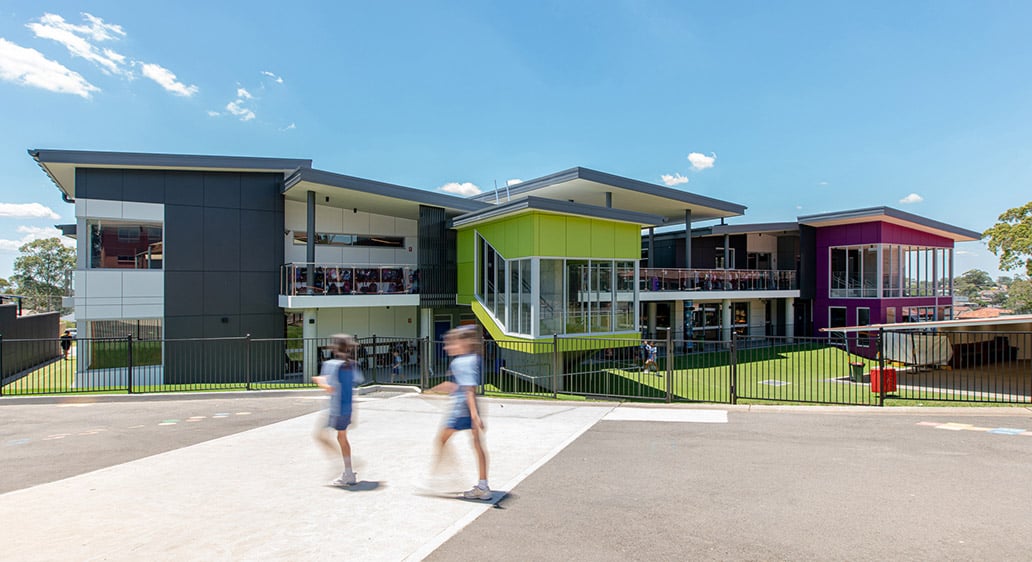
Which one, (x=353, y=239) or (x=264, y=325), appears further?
(x=353, y=239)

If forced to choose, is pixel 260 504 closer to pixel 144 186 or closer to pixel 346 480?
pixel 346 480

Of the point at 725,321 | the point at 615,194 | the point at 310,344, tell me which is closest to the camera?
the point at 310,344

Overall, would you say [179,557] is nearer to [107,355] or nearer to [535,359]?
[535,359]

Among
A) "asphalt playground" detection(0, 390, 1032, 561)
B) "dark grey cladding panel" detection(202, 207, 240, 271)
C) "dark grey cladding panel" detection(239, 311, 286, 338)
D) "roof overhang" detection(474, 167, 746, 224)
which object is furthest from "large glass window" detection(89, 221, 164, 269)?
"roof overhang" detection(474, 167, 746, 224)

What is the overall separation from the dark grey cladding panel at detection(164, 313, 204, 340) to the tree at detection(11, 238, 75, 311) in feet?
203

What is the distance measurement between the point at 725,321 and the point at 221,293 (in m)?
24.0

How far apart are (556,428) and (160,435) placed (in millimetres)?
6485

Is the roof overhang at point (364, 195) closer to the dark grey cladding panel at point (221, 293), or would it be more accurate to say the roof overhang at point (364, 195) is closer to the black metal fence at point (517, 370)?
the dark grey cladding panel at point (221, 293)

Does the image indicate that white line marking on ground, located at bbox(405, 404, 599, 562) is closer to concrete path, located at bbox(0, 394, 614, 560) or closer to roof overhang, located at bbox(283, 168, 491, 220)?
concrete path, located at bbox(0, 394, 614, 560)

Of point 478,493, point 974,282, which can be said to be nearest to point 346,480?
point 478,493

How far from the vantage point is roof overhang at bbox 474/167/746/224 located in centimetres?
2044

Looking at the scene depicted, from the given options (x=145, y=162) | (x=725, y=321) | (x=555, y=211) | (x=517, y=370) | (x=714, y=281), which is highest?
(x=145, y=162)

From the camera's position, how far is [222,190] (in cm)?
1723

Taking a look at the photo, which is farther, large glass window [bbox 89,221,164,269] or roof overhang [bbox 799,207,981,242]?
roof overhang [bbox 799,207,981,242]
